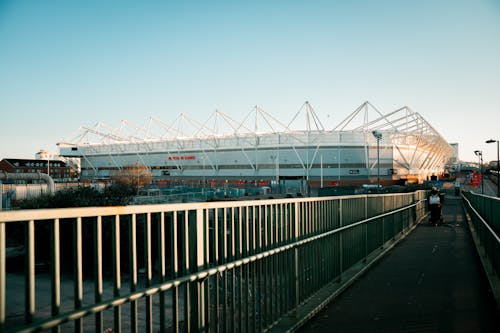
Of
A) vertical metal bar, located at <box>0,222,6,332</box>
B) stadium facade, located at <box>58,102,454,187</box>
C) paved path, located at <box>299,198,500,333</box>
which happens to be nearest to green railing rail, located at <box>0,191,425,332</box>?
vertical metal bar, located at <box>0,222,6,332</box>

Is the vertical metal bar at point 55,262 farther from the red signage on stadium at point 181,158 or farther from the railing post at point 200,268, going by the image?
the red signage on stadium at point 181,158

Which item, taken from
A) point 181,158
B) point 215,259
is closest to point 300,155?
point 181,158

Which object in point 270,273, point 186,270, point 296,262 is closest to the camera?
point 186,270

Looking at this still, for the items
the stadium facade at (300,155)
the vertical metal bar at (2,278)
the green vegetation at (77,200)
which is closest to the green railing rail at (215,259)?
the vertical metal bar at (2,278)

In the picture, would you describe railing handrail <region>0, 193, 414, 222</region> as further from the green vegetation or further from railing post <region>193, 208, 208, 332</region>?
the green vegetation

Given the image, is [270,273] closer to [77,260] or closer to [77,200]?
[77,260]

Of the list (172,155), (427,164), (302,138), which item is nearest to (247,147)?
(302,138)

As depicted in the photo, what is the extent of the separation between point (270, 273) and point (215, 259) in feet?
4.66

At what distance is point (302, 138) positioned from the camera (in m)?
90.1

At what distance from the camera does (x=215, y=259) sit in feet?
14.1

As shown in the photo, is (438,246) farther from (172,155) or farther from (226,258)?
(172,155)

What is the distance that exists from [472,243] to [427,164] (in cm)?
9997

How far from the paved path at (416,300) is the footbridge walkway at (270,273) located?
24mm

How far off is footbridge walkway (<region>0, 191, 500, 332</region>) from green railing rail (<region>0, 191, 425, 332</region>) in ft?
0.04
